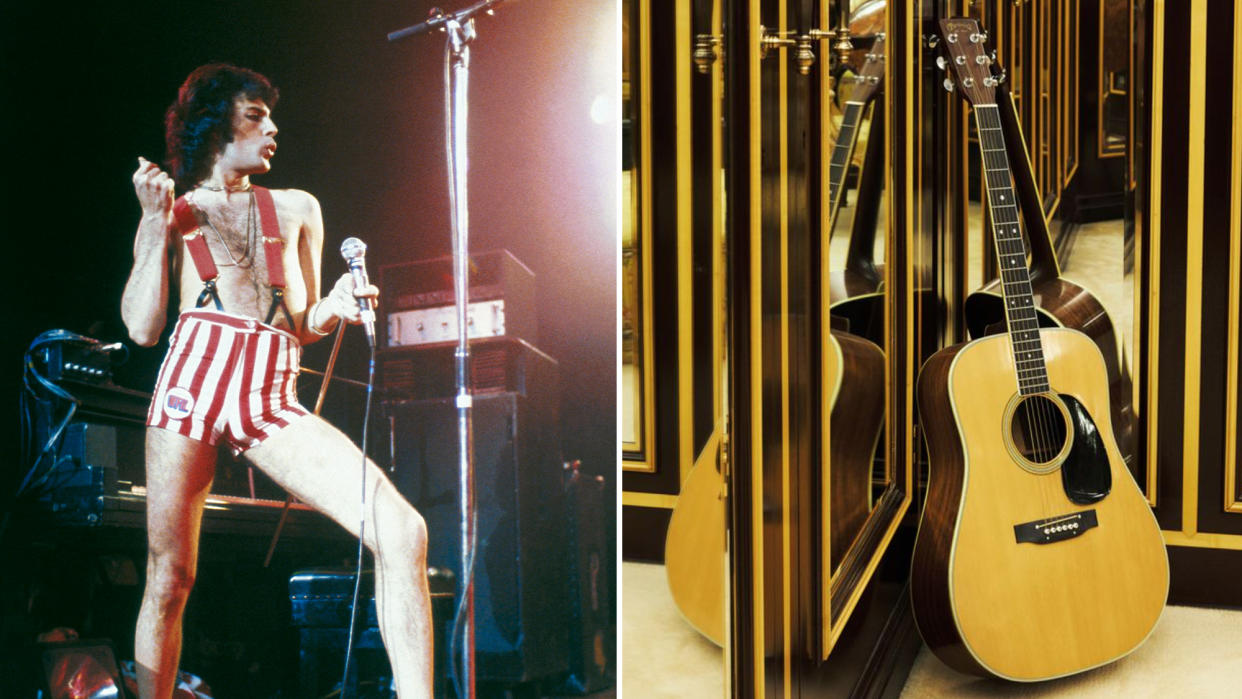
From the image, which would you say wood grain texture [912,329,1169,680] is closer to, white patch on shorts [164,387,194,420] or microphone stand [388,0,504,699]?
microphone stand [388,0,504,699]

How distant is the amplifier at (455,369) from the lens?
0.73 m

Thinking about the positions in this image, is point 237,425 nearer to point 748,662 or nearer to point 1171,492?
point 748,662

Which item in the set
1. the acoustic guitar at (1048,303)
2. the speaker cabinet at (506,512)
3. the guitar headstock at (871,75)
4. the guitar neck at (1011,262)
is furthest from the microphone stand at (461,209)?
the acoustic guitar at (1048,303)

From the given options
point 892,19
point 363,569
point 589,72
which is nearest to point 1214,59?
point 892,19

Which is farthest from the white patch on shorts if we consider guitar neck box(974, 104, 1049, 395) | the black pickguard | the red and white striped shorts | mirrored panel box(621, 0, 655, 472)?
the black pickguard

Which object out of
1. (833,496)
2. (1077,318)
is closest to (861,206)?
(833,496)

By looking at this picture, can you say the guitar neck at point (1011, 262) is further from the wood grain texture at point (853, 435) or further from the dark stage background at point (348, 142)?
the dark stage background at point (348, 142)

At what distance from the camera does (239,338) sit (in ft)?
2.20

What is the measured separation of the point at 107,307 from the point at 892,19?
6.16ft

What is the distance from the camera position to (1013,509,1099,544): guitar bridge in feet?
7.43

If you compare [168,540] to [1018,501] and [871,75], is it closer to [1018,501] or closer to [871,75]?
[871,75]

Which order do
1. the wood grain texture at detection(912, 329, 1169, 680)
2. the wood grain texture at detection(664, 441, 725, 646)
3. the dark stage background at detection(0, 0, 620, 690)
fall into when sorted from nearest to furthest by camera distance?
1. the dark stage background at detection(0, 0, 620, 690)
2. the wood grain texture at detection(664, 441, 725, 646)
3. the wood grain texture at detection(912, 329, 1169, 680)

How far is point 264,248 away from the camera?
2.22 ft

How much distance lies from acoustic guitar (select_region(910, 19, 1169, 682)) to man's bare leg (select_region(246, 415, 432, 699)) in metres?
1.66
